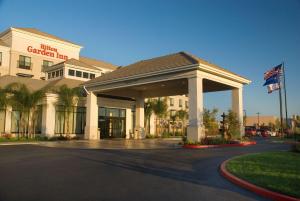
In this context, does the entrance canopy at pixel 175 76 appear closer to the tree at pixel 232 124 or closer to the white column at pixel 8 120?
the tree at pixel 232 124

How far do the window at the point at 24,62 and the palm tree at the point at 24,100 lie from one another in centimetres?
1668

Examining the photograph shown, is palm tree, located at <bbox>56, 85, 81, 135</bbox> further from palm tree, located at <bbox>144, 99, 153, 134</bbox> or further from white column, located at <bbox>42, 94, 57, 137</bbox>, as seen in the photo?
palm tree, located at <bbox>144, 99, 153, 134</bbox>

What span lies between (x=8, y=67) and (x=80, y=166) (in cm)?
3760

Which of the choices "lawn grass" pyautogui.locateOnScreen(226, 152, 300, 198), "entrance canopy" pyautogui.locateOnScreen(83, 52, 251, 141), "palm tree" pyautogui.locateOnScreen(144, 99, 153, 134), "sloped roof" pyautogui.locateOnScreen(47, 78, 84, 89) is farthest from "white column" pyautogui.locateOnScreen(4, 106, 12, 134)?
"lawn grass" pyautogui.locateOnScreen(226, 152, 300, 198)

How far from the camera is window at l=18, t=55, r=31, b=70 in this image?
46.1 metres

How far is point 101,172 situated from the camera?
11180mm

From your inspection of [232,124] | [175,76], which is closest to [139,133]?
[232,124]

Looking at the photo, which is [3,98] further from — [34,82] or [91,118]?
[91,118]

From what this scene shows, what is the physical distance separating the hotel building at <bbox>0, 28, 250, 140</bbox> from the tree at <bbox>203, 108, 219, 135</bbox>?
2.48 metres

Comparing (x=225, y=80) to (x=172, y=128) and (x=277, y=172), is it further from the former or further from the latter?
(x=172, y=128)

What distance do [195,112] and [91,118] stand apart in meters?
14.0

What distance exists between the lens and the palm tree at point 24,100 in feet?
99.6

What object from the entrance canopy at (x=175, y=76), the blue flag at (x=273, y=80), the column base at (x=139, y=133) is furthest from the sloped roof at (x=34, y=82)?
the blue flag at (x=273, y=80)

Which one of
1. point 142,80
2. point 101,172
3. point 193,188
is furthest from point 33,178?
point 142,80
